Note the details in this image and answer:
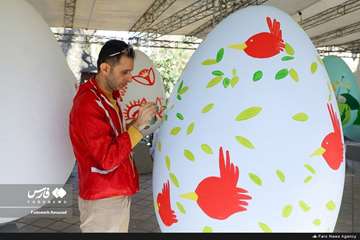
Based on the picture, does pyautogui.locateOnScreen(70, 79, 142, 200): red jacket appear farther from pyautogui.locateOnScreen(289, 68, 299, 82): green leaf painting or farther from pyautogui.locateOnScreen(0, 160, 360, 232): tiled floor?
pyautogui.locateOnScreen(0, 160, 360, 232): tiled floor

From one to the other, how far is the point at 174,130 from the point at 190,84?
0.21 m

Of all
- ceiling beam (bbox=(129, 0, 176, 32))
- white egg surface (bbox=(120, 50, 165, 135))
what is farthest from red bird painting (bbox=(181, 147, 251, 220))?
ceiling beam (bbox=(129, 0, 176, 32))

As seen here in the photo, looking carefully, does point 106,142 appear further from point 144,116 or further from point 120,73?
point 120,73

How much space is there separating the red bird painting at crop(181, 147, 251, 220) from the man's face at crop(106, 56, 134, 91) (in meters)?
0.49

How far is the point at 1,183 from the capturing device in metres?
1.62

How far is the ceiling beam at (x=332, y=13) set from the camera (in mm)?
9760

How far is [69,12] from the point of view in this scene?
10.8 metres

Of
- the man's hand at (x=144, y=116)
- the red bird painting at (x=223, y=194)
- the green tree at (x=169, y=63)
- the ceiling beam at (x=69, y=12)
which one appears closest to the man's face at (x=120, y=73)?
the man's hand at (x=144, y=116)

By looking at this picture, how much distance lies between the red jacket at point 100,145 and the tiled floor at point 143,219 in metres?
0.95

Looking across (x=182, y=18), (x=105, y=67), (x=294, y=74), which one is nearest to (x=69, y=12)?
(x=182, y=18)

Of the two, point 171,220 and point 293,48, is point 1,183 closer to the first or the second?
point 171,220

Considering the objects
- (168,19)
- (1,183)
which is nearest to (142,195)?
(1,183)

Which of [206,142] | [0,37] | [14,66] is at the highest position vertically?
[0,37]
